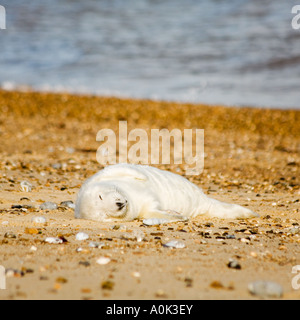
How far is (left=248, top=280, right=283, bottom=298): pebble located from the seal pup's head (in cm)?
198

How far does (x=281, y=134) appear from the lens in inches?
453

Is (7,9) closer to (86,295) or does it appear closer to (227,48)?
(227,48)

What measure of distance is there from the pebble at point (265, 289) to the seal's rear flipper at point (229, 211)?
2.30 metres

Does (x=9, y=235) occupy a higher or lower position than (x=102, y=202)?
lower

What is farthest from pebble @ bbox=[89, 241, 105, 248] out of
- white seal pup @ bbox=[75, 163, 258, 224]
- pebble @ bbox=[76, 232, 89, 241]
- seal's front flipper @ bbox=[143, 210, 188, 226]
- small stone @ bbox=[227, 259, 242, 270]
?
small stone @ bbox=[227, 259, 242, 270]

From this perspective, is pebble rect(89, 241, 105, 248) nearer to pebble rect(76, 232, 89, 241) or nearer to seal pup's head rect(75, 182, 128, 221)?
pebble rect(76, 232, 89, 241)

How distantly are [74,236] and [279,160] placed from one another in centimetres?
598

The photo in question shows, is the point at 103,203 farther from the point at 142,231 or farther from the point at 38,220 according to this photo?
the point at 38,220

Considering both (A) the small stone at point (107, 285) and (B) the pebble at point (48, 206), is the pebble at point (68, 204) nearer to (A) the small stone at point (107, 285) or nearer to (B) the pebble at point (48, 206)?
(B) the pebble at point (48, 206)

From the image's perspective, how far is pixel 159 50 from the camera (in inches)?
826

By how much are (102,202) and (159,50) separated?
17.2 m

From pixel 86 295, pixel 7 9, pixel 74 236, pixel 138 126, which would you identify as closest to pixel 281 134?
pixel 138 126

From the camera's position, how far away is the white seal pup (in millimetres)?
4645

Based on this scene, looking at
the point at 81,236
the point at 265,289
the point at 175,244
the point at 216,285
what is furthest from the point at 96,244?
the point at 265,289
